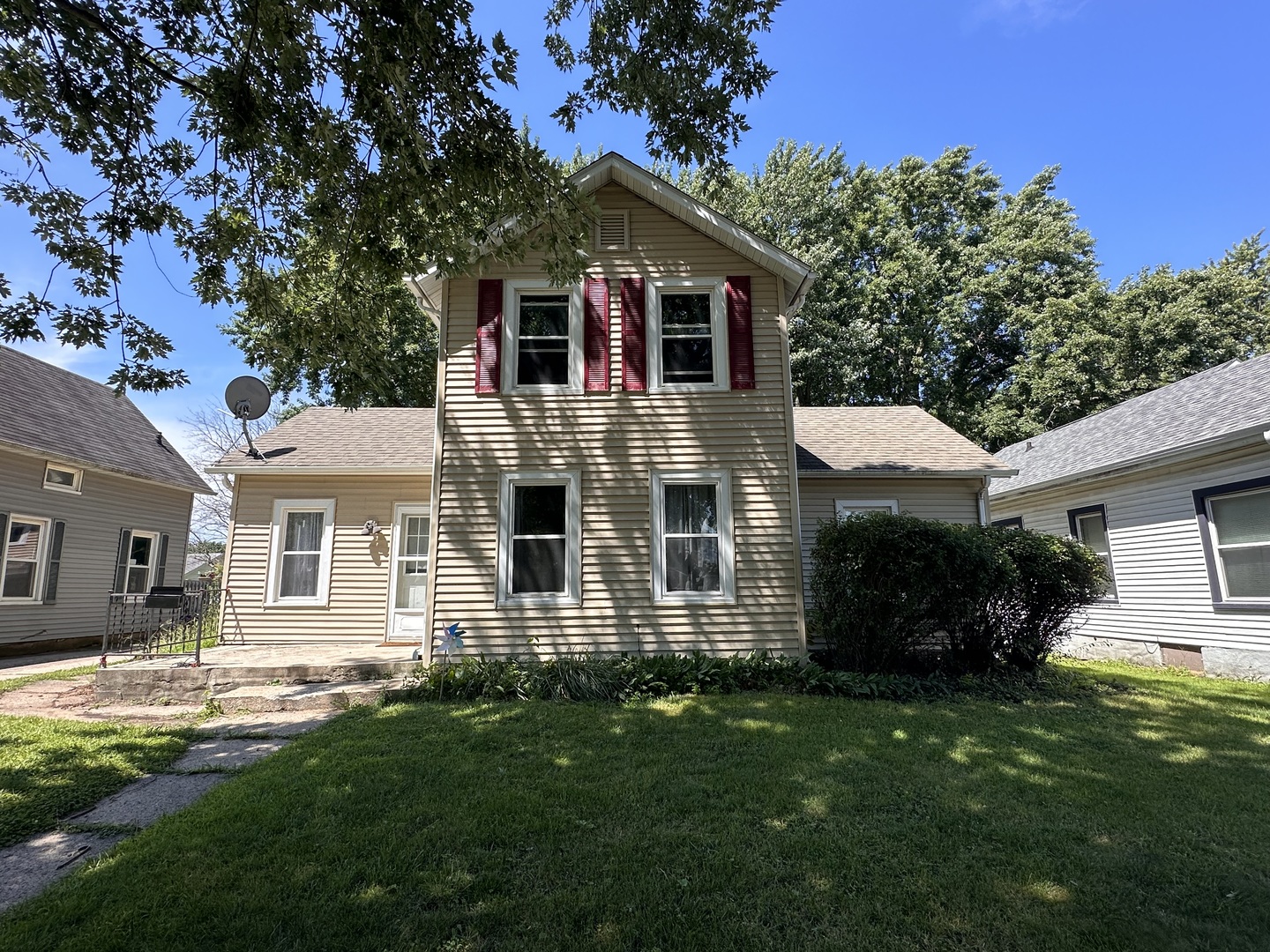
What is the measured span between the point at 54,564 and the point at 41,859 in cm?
1175

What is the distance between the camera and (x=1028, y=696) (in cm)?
726

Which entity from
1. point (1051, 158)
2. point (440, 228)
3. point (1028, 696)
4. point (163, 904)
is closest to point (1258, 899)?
point (1028, 696)

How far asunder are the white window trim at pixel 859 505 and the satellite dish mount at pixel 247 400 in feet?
33.6

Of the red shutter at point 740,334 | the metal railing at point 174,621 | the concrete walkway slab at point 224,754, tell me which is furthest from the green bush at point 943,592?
the metal railing at point 174,621

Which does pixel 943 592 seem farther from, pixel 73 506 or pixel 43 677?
pixel 73 506

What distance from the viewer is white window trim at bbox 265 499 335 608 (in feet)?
34.3

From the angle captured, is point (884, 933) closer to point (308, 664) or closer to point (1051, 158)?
point (308, 664)

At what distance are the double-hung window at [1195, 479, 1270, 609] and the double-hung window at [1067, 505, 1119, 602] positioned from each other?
1761mm

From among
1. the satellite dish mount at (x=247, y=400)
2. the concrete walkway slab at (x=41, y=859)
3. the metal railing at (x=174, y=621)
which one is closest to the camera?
the concrete walkway slab at (x=41, y=859)

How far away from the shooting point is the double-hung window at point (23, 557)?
37.1ft

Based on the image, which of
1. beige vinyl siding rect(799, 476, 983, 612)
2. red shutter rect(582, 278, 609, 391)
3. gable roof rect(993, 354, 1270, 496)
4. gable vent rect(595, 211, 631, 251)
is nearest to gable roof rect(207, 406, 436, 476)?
red shutter rect(582, 278, 609, 391)

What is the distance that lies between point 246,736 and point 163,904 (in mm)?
3584

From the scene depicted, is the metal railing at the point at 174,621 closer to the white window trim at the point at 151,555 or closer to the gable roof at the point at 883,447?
the white window trim at the point at 151,555

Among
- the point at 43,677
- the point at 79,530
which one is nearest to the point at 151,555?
the point at 79,530
